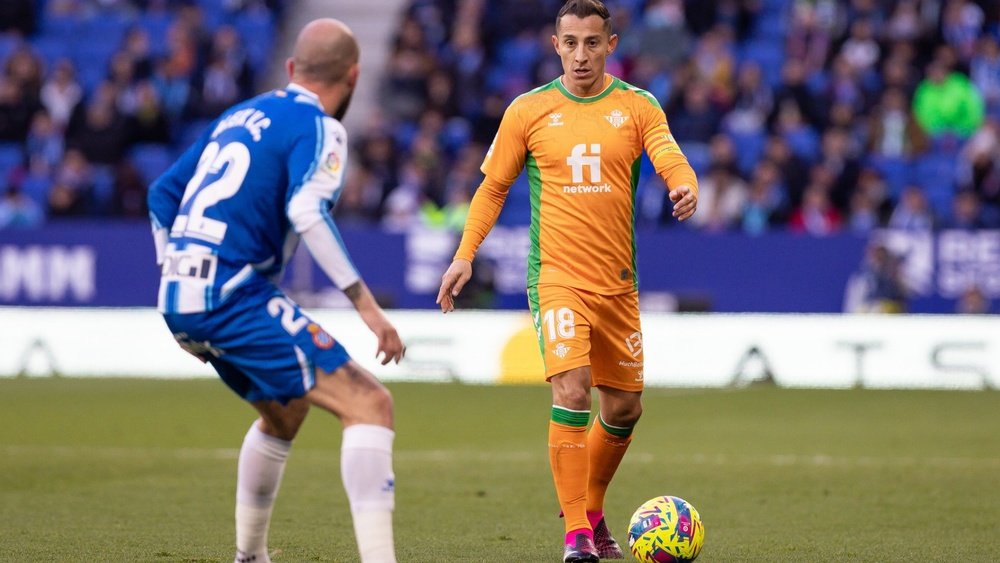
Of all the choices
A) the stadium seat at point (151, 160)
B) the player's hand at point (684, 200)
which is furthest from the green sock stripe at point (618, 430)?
the stadium seat at point (151, 160)

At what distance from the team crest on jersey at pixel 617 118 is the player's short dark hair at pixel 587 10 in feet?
1.17

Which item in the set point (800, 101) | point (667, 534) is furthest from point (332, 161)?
point (800, 101)

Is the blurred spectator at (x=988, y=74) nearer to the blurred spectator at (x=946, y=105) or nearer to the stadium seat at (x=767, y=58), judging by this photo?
the blurred spectator at (x=946, y=105)

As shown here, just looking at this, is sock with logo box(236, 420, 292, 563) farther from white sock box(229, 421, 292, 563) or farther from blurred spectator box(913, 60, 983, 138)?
blurred spectator box(913, 60, 983, 138)

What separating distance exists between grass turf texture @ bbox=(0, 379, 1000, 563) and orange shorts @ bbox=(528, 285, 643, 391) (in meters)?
0.84

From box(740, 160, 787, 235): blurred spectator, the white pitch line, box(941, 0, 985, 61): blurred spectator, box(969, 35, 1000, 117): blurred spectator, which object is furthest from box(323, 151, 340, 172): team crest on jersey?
box(941, 0, 985, 61): blurred spectator

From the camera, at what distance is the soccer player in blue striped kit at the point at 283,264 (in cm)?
517

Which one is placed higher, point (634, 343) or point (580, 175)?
point (580, 175)

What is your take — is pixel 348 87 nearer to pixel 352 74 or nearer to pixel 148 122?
pixel 352 74

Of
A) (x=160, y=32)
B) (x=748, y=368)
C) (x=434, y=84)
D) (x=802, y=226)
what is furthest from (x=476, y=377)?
(x=160, y=32)

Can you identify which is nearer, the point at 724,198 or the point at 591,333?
the point at 591,333

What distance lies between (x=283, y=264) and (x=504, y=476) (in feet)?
14.3

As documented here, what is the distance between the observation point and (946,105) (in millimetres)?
19547

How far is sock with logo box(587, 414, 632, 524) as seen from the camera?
703 cm
